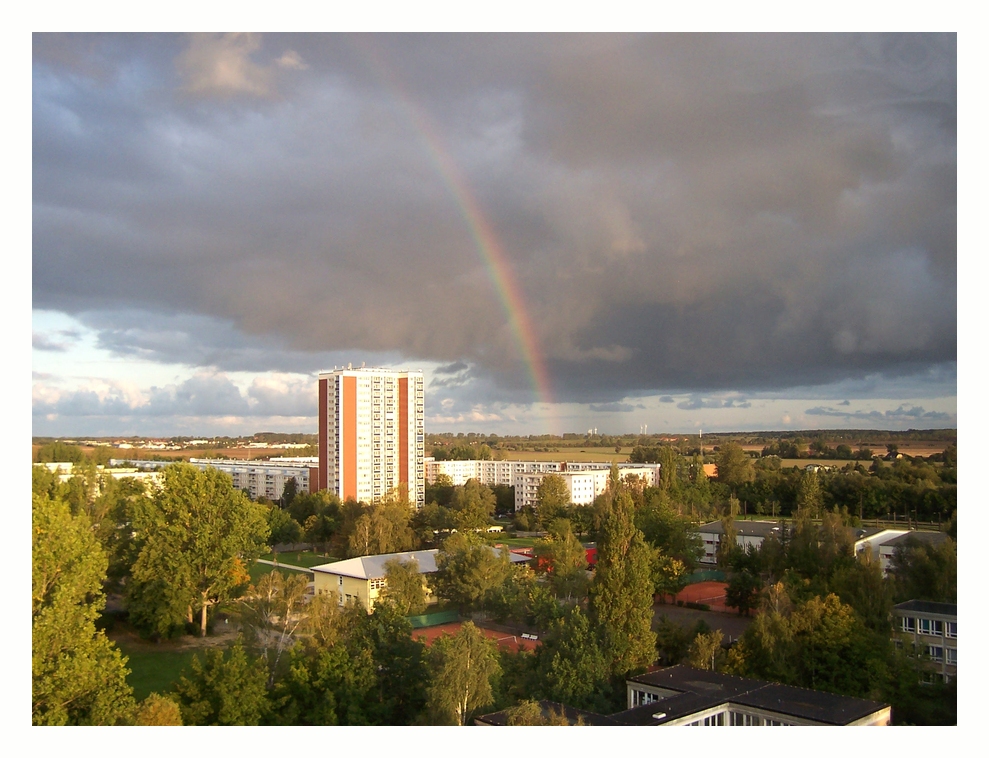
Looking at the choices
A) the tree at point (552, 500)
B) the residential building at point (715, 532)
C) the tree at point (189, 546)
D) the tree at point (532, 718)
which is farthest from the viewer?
the tree at point (552, 500)

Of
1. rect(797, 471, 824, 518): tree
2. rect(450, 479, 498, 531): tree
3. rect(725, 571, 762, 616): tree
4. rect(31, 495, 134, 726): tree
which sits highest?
rect(31, 495, 134, 726): tree

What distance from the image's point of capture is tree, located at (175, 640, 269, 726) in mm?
8125

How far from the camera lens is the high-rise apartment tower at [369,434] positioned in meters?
35.8

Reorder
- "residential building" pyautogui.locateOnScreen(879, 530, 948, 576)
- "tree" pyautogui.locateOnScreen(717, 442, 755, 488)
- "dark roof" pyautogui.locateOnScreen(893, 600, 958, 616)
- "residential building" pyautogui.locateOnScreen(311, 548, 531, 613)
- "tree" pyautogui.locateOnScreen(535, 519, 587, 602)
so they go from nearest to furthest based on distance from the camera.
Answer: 1. "dark roof" pyautogui.locateOnScreen(893, 600, 958, 616)
2. "tree" pyautogui.locateOnScreen(535, 519, 587, 602)
3. "residential building" pyautogui.locateOnScreen(879, 530, 948, 576)
4. "residential building" pyautogui.locateOnScreen(311, 548, 531, 613)
5. "tree" pyautogui.locateOnScreen(717, 442, 755, 488)

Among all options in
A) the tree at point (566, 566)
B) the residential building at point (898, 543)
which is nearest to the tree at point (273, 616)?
the tree at point (566, 566)

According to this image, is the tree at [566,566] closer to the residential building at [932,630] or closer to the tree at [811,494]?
the residential building at [932,630]

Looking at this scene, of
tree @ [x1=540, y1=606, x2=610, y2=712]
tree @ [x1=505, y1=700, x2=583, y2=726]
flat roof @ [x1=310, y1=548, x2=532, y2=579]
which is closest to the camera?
tree @ [x1=505, y1=700, x2=583, y2=726]

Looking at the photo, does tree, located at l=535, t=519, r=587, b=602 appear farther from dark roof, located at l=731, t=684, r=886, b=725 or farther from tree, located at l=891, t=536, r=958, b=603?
tree, located at l=891, t=536, r=958, b=603

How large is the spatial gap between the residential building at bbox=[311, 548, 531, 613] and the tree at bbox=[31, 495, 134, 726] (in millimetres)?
8071

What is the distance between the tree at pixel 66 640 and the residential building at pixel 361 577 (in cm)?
807

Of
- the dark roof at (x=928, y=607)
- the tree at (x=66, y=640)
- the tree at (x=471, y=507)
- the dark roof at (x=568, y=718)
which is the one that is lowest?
the tree at (x=471, y=507)

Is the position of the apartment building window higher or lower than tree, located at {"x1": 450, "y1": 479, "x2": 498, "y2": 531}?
higher

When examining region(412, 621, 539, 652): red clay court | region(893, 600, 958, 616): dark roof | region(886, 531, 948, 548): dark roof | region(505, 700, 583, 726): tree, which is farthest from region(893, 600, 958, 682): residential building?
region(505, 700, 583, 726): tree

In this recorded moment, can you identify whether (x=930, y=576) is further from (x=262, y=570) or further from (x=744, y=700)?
(x=262, y=570)
